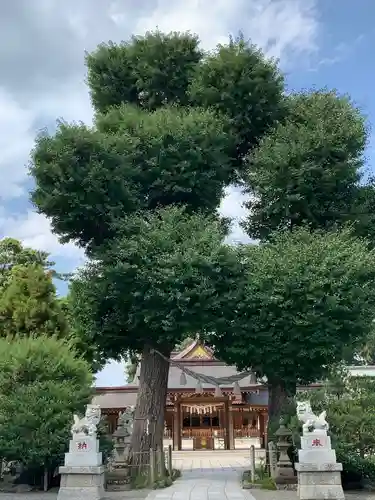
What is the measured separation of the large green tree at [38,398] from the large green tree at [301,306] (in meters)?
4.28

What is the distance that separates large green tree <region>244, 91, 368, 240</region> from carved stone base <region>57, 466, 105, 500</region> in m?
8.58

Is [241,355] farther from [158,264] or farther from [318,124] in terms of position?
[318,124]

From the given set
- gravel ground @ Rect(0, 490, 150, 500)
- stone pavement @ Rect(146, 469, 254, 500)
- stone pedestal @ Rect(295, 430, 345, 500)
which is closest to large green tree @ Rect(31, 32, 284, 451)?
stone pavement @ Rect(146, 469, 254, 500)

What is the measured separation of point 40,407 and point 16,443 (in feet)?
3.10

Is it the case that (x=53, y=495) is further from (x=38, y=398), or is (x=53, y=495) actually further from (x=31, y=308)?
(x=31, y=308)

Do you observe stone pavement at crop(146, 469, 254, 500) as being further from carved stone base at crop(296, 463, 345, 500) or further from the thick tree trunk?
the thick tree trunk

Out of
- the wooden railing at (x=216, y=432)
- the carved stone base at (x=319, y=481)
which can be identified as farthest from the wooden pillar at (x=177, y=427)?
the carved stone base at (x=319, y=481)

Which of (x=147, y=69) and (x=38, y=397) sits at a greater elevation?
(x=147, y=69)

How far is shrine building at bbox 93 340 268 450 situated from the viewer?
26156 millimetres

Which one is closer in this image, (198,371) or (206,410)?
(206,410)

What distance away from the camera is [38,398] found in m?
13.1

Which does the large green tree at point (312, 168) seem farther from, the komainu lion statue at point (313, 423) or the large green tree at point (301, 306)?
the komainu lion statue at point (313, 423)

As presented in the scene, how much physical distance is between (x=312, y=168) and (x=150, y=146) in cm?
463

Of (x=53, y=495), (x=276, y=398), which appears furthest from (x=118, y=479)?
(x=276, y=398)
